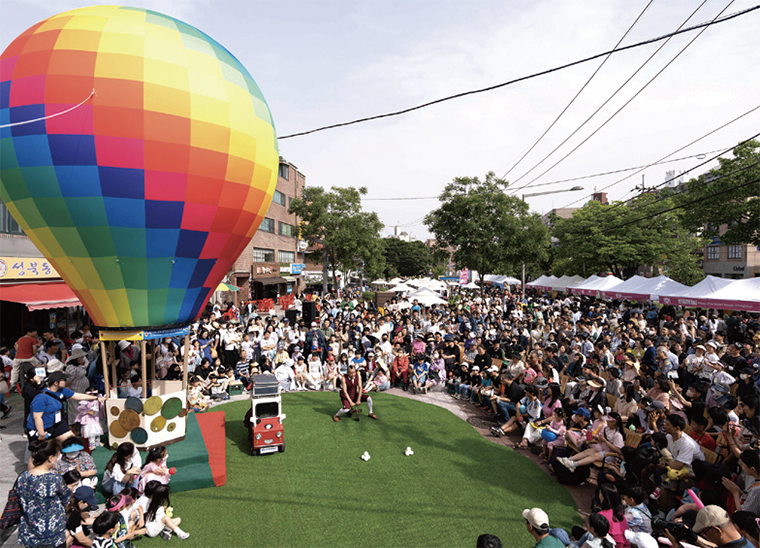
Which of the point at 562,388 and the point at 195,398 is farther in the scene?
the point at 195,398

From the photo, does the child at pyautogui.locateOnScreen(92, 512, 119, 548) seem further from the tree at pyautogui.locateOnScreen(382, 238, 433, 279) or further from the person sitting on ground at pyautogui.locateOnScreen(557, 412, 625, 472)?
the tree at pyautogui.locateOnScreen(382, 238, 433, 279)

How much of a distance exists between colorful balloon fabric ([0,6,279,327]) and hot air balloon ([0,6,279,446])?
0.02 meters

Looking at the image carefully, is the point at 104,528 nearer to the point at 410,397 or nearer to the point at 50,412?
the point at 50,412

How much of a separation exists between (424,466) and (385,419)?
2.58 meters

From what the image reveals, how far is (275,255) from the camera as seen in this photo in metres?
46.3

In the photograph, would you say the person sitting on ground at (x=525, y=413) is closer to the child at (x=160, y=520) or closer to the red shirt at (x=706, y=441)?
the red shirt at (x=706, y=441)

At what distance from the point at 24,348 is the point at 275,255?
36.5 meters

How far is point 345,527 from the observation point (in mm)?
5891

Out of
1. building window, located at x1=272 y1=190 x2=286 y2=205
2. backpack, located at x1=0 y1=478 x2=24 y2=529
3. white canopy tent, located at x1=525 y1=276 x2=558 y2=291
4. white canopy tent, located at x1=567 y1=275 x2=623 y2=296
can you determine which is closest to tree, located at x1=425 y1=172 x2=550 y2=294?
white canopy tent, located at x1=525 y1=276 x2=558 y2=291

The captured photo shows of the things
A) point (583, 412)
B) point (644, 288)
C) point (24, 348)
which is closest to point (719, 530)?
point (583, 412)

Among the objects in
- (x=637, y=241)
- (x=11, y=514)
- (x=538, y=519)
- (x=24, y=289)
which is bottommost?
(x=11, y=514)

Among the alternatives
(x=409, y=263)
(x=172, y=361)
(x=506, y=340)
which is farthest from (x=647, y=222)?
(x=409, y=263)

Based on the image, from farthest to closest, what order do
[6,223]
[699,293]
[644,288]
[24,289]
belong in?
[644,288], [699,293], [6,223], [24,289]

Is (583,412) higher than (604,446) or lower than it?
higher
